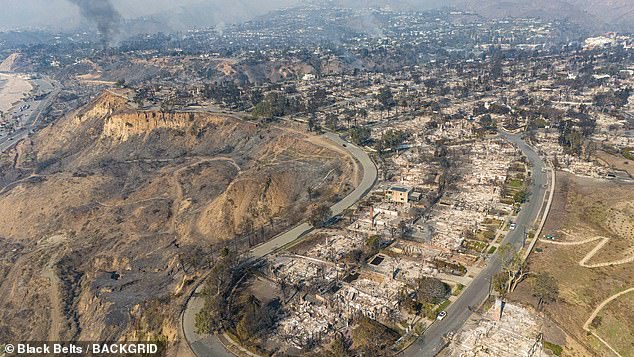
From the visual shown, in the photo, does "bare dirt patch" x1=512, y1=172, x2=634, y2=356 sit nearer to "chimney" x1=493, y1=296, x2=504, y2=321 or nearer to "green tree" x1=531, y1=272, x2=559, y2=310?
"green tree" x1=531, y1=272, x2=559, y2=310

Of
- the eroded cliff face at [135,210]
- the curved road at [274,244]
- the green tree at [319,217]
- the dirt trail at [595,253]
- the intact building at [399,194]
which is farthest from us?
the intact building at [399,194]

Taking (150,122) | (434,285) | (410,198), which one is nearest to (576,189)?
(410,198)

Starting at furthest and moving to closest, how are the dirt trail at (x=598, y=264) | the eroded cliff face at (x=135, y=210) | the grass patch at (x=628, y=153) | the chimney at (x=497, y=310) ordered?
the grass patch at (x=628, y=153), the eroded cliff face at (x=135, y=210), the chimney at (x=497, y=310), the dirt trail at (x=598, y=264)

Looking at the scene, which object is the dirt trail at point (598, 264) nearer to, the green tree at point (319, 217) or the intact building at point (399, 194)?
the intact building at point (399, 194)

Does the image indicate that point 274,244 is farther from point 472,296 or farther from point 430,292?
point 472,296

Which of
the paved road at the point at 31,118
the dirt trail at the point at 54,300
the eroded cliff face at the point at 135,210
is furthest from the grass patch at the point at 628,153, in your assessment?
the paved road at the point at 31,118

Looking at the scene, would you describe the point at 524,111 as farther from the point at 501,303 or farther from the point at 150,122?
the point at 150,122
